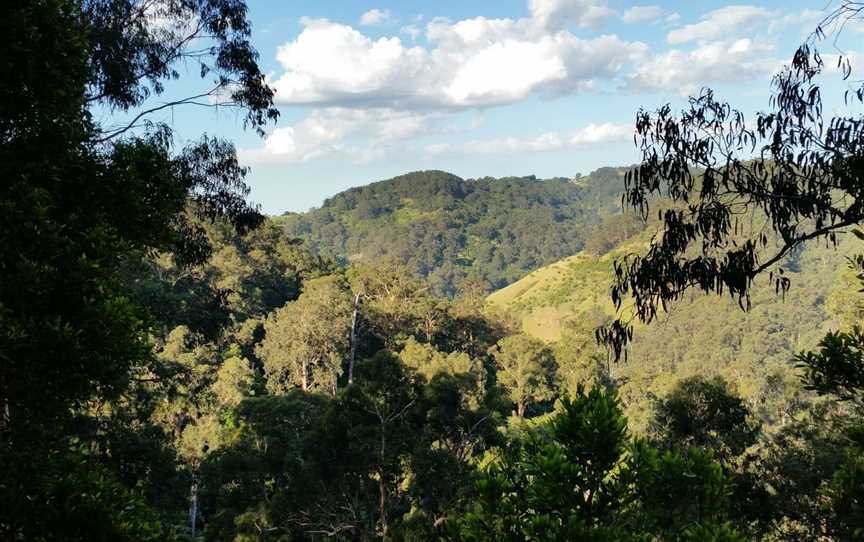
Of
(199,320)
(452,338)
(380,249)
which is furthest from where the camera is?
(380,249)

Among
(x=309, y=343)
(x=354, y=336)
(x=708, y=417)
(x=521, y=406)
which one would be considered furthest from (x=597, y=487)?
(x=521, y=406)

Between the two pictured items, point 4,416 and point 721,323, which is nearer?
point 4,416

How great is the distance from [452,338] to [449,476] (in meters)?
30.4

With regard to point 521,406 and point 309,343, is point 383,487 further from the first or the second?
point 521,406

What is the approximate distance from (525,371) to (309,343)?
13.6 meters

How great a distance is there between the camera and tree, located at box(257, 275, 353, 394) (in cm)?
3419

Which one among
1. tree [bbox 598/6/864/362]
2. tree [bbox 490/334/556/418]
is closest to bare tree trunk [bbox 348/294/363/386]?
tree [bbox 490/334/556/418]

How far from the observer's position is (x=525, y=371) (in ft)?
128

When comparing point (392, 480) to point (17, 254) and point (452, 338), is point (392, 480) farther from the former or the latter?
point (452, 338)

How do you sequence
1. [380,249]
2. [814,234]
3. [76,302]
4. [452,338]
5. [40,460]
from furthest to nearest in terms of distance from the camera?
[380,249] → [452,338] → [814,234] → [76,302] → [40,460]

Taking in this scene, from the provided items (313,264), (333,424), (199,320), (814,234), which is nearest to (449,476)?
(333,424)

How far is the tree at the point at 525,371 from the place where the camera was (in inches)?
1512

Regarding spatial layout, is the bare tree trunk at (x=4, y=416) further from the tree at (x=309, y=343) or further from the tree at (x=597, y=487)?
the tree at (x=309, y=343)

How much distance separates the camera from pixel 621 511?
4645 millimetres
